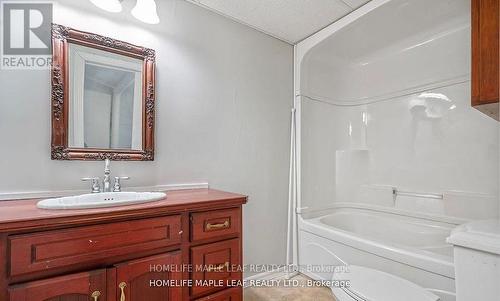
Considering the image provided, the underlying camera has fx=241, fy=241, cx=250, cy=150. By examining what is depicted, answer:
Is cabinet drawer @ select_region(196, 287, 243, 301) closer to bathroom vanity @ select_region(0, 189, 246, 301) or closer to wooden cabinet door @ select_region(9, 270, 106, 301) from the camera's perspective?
bathroom vanity @ select_region(0, 189, 246, 301)

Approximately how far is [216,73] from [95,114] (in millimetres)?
922

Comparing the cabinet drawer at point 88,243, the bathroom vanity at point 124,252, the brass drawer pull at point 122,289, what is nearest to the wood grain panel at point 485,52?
the bathroom vanity at point 124,252

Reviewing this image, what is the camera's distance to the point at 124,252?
40.1 inches

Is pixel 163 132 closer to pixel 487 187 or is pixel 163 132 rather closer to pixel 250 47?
pixel 250 47

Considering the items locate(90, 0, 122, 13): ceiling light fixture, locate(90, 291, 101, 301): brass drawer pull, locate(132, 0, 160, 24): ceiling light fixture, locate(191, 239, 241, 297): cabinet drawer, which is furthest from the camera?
locate(132, 0, 160, 24): ceiling light fixture

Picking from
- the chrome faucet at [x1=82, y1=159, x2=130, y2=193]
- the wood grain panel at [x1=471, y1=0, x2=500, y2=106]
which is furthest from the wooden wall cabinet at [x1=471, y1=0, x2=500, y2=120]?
the chrome faucet at [x1=82, y1=159, x2=130, y2=193]

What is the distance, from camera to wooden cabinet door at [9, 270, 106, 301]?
833mm

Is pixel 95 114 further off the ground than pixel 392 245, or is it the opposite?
pixel 95 114

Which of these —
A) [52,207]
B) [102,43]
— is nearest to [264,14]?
[102,43]

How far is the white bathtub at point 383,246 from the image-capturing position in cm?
142

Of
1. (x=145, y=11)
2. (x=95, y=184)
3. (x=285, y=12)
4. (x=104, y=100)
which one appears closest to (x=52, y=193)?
(x=95, y=184)

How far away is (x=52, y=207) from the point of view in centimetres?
97

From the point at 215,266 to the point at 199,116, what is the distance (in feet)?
3.52

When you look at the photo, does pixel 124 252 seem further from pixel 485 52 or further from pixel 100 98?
pixel 485 52
